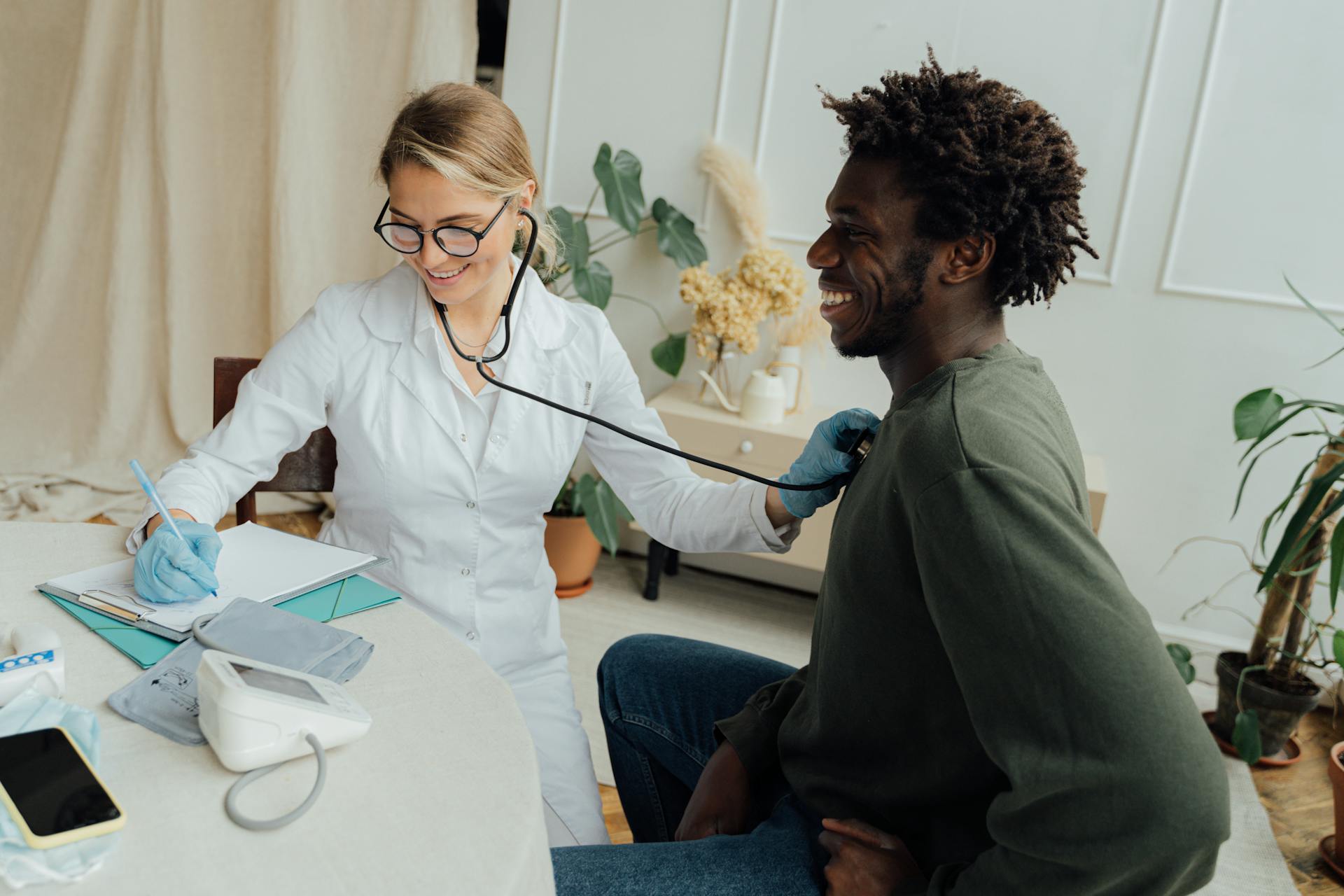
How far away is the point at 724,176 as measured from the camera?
2738 mm

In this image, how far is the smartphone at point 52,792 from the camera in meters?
0.63

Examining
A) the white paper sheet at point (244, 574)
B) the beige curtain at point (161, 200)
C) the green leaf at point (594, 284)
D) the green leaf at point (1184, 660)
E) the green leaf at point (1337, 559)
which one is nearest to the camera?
the white paper sheet at point (244, 574)

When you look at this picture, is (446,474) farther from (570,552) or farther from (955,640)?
(570,552)

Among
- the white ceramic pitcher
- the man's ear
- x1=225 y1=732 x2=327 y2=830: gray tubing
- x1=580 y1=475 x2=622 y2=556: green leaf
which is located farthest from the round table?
the white ceramic pitcher

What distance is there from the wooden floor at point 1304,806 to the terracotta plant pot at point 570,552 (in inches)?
34.0

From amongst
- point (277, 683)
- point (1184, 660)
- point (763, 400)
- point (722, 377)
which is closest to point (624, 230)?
point (722, 377)

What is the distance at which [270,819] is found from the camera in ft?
2.31

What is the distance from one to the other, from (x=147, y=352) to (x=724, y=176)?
1928mm

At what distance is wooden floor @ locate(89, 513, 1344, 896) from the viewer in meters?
1.91

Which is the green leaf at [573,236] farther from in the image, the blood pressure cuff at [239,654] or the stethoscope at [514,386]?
the blood pressure cuff at [239,654]

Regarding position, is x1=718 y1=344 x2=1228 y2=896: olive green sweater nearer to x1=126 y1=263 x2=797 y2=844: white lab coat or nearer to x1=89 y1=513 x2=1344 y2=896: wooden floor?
x1=126 y1=263 x2=797 y2=844: white lab coat

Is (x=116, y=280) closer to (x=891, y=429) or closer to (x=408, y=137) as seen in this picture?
(x=408, y=137)

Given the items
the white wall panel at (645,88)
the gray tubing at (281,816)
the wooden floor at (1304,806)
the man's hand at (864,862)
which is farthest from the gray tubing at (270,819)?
the white wall panel at (645,88)

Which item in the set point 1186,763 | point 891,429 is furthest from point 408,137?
point 1186,763
